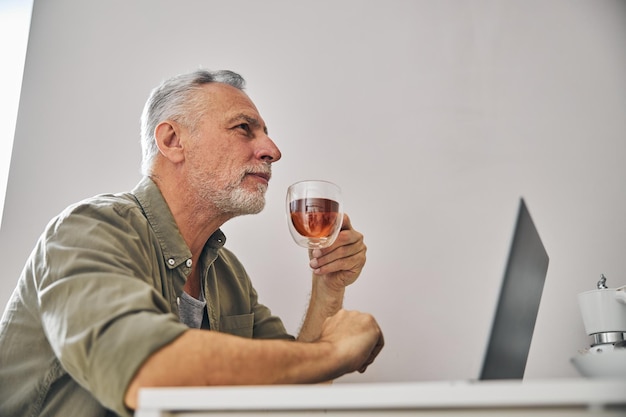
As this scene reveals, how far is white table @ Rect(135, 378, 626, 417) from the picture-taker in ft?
1.79

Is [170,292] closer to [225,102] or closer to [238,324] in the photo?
[238,324]

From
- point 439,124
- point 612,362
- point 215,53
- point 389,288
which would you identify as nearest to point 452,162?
point 439,124

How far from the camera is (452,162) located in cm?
188

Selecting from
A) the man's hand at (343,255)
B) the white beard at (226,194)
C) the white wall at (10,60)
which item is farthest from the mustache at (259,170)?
the white wall at (10,60)

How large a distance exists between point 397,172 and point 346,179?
0.16 meters

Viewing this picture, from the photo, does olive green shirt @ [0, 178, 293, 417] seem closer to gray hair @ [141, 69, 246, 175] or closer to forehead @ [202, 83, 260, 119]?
gray hair @ [141, 69, 246, 175]

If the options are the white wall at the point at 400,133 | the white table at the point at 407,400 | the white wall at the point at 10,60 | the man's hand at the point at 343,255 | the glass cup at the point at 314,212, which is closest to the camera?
the white table at the point at 407,400

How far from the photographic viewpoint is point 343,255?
1511mm

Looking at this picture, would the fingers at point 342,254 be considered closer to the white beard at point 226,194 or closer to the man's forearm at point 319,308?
the man's forearm at point 319,308

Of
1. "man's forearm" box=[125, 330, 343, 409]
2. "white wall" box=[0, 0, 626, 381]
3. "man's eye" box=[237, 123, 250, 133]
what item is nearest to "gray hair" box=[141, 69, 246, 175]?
"man's eye" box=[237, 123, 250, 133]

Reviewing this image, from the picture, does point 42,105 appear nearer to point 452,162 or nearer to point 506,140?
point 452,162

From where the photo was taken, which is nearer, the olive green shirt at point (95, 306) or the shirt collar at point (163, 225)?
the olive green shirt at point (95, 306)

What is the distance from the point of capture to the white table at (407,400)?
545 mm

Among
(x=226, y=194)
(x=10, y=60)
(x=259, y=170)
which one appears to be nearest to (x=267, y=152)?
(x=259, y=170)
